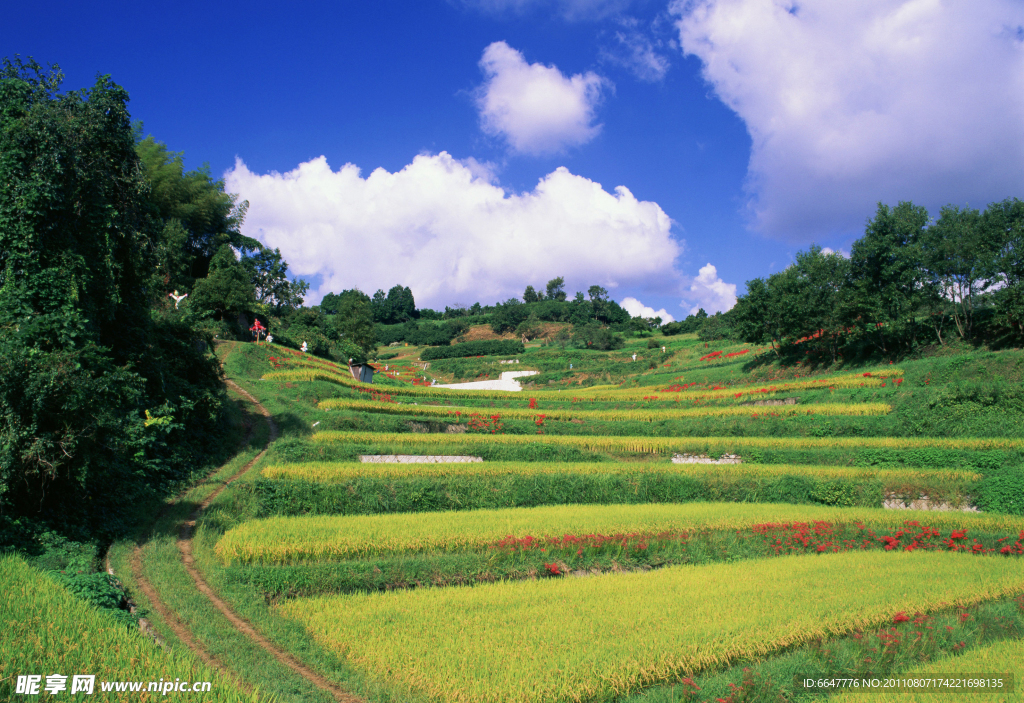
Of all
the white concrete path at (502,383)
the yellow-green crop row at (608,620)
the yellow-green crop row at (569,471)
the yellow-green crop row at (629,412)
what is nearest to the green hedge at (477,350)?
the white concrete path at (502,383)

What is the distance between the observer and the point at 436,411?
2709cm

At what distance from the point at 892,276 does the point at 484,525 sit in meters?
35.2

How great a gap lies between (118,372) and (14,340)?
2.02 metres

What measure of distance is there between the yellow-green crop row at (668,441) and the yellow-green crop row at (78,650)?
44.8ft

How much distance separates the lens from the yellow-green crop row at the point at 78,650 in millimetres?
5285

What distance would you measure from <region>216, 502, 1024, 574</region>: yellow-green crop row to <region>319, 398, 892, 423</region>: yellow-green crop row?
11.6 meters

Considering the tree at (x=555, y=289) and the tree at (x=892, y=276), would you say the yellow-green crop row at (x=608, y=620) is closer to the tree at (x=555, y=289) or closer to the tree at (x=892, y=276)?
the tree at (x=892, y=276)

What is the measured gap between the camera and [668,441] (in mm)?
23391

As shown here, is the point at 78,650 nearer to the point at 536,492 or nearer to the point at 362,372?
the point at 536,492

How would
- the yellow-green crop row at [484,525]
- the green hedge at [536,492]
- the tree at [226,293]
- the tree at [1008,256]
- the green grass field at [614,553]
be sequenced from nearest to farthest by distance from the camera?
1. the green grass field at [614,553]
2. the yellow-green crop row at [484,525]
3. the green hedge at [536,492]
4. the tree at [1008,256]
5. the tree at [226,293]

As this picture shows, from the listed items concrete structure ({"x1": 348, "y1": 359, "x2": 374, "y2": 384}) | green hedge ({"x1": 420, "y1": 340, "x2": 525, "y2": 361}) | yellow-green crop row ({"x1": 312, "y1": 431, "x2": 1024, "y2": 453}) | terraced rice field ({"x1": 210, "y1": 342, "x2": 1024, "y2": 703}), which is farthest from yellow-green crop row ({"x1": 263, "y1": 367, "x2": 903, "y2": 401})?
green hedge ({"x1": 420, "y1": 340, "x2": 525, "y2": 361})

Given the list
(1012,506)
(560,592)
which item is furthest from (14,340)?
(1012,506)

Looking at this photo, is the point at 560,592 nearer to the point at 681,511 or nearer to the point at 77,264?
the point at 681,511

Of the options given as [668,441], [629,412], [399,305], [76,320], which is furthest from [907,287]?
[399,305]
